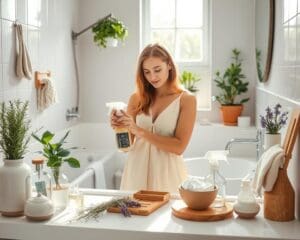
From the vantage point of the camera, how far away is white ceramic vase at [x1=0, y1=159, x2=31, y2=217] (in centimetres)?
145

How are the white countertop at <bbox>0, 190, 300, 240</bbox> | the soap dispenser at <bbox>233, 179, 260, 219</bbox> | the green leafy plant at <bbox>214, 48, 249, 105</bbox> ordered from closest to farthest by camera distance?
the white countertop at <bbox>0, 190, 300, 240</bbox> < the soap dispenser at <bbox>233, 179, 260, 219</bbox> < the green leafy plant at <bbox>214, 48, 249, 105</bbox>

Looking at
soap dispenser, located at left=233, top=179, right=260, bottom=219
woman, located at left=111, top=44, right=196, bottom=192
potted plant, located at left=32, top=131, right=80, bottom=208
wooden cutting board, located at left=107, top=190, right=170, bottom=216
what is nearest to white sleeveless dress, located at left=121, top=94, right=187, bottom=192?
woman, located at left=111, top=44, right=196, bottom=192

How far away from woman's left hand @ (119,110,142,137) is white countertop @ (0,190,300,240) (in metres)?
0.45

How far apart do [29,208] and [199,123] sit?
2164 mm

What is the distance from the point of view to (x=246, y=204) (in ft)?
4.57

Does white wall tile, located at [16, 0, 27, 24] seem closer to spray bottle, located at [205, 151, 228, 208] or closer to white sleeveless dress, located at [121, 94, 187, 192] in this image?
white sleeveless dress, located at [121, 94, 187, 192]

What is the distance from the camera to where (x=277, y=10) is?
2.16 m

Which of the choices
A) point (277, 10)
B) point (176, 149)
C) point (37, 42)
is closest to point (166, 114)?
point (176, 149)

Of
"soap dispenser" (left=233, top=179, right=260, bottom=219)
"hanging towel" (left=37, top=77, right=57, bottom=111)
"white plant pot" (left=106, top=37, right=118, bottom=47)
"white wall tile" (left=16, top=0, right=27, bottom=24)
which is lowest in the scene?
"soap dispenser" (left=233, top=179, right=260, bottom=219)

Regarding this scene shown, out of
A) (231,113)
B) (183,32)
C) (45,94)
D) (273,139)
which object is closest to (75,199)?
(273,139)

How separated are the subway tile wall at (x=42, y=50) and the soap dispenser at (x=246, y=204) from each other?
1.18 m

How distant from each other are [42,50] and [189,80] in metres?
1.22

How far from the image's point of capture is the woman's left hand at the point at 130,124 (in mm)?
1803

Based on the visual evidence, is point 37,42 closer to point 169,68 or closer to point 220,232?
point 169,68
